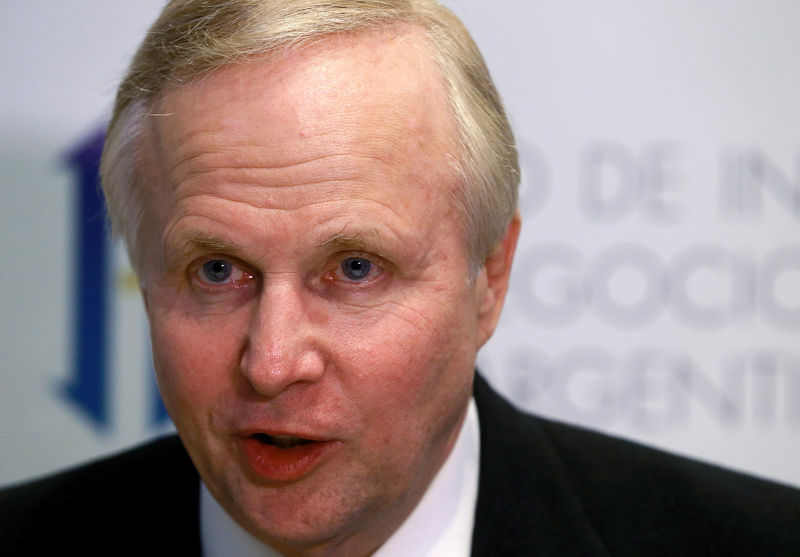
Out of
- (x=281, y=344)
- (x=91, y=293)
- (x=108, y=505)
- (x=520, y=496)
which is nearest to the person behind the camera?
(x=281, y=344)

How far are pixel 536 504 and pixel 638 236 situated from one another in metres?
1.21

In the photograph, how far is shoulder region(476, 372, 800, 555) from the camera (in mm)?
1748

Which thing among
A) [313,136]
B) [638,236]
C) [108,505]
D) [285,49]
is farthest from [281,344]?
[638,236]

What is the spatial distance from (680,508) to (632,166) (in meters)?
1.19

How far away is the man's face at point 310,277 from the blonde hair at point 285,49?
1.4 inches

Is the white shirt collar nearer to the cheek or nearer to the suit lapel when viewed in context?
the suit lapel

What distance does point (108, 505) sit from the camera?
6.12 ft

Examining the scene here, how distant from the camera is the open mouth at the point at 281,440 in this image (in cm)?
143

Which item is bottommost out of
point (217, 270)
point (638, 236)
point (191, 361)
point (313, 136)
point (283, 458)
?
point (638, 236)

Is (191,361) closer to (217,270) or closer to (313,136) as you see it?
(217,270)

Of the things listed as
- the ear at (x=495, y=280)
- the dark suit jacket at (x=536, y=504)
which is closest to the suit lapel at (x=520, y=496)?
the dark suit jacket at (x=536, y=504)

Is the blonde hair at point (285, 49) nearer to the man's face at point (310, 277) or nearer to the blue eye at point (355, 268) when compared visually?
the man's face at point (310, 277)

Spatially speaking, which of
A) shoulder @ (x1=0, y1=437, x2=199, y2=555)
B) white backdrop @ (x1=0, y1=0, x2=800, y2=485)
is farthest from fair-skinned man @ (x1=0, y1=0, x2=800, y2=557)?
white backdrop @ (x1=0, y1=0, x2=800, y2=485)

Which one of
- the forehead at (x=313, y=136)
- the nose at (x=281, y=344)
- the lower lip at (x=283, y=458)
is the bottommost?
the lower lip at (x=283, y=458)
